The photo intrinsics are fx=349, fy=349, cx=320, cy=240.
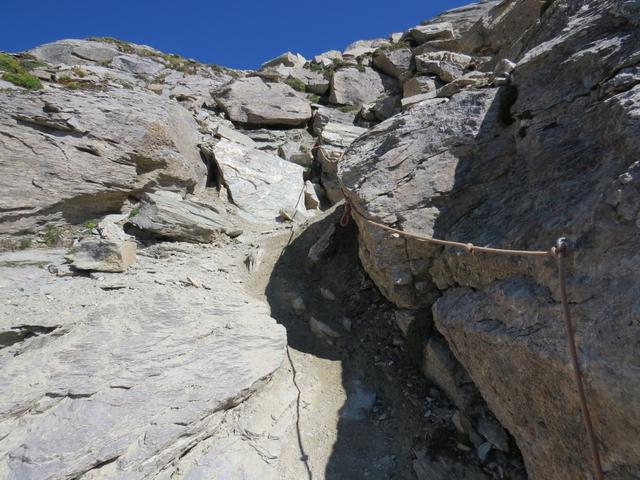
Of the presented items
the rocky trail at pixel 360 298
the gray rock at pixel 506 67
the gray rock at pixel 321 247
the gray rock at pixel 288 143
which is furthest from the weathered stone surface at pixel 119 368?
the gray rock at pixel 288 143

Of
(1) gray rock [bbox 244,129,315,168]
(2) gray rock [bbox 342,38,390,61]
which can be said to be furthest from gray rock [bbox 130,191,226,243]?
(2) gray rock [bbox 342,38,390,61]

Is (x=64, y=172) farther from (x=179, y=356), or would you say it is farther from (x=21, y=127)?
(x=179, y=356)

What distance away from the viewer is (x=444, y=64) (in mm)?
23078

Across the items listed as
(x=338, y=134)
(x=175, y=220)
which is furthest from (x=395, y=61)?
(x=175, y=220)

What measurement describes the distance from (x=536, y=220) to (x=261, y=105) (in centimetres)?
2105

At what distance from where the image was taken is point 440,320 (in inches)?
245

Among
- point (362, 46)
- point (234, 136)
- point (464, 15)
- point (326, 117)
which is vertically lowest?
point (234, 136)

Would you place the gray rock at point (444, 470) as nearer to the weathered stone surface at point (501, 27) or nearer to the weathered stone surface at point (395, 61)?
the weathered stone surface at point (501, 27)

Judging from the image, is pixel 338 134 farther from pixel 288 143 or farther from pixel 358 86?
pixel 358 86

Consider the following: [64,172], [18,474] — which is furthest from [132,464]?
[64,172]

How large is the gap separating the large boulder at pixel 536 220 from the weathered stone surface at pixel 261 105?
575 inches

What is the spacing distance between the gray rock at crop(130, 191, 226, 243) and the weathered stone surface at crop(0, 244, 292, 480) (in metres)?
2.35

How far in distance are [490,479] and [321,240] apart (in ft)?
23.9

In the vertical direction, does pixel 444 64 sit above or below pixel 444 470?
above
